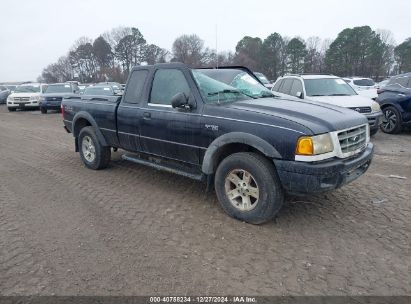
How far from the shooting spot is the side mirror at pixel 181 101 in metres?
4.41

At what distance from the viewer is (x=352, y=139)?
4129mm

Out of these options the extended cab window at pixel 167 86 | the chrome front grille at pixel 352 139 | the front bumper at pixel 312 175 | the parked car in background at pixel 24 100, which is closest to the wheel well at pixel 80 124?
the extended cab window at pixel 167 86

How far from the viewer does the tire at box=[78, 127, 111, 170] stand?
6426 mm

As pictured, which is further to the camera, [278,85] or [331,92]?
[278,85]

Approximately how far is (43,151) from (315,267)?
295 inches

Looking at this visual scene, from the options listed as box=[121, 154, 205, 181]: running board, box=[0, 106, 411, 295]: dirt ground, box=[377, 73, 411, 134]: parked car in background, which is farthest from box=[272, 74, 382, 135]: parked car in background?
box=[121, 154, 205, 181]: running board

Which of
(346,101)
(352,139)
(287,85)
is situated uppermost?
(287,85)

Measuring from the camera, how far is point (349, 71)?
187ft

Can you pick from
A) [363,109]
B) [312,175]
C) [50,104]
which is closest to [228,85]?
[312,175]

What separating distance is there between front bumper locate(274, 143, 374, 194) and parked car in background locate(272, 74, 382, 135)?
5.15 meters

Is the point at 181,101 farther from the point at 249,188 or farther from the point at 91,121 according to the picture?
the point at 91,121

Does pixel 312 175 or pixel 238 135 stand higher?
pixel 238 135

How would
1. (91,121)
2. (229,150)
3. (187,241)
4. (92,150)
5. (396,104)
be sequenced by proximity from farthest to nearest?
(396,104) → (92,150) → (91,121) → (229,150) → (187,241)

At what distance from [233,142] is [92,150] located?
3587 mm
